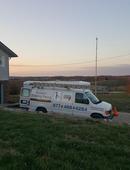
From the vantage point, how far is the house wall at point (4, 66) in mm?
39194

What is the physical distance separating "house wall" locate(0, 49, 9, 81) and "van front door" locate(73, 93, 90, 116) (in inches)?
611

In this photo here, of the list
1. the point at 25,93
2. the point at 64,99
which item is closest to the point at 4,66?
the point at 25,93

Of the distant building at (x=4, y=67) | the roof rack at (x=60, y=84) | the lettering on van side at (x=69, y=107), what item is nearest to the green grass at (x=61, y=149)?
Result: the lettering on van side at (x=69, y=107)

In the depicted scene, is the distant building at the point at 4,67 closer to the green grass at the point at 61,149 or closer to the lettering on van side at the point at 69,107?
the lettering on van side at the point at 69,107

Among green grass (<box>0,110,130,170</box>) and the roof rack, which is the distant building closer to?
the roof rack

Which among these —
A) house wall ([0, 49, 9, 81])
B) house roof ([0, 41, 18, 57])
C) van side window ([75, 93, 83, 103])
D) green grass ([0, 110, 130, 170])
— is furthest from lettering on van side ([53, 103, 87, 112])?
house wall ([0, 49, 9, 81])

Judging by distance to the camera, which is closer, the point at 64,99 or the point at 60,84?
the point at 64,99

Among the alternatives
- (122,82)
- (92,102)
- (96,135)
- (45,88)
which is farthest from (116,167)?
(122,82)

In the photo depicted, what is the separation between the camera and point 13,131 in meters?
12.2

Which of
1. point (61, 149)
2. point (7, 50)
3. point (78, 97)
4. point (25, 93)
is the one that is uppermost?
point (7, 50)

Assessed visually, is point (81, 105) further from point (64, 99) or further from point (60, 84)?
point (60, 84)

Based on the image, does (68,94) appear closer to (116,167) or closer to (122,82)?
(116,167)

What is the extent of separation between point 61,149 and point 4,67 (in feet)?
103

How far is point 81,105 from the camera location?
25344 mm
